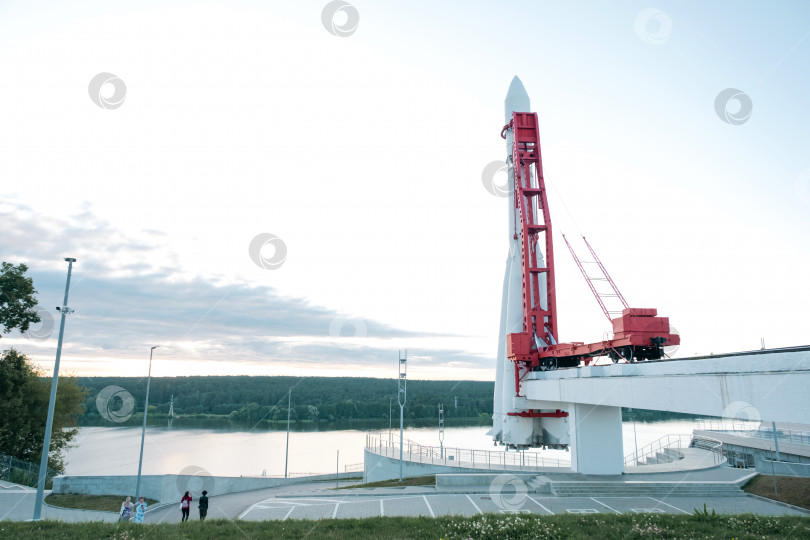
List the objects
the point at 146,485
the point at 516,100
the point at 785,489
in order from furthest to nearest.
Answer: the point at 516,100 → the point at 146,485 → the point at 785,489

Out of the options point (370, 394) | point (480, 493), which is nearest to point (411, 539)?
point (480, 493)

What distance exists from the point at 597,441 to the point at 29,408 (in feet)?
120

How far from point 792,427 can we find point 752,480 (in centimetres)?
2683

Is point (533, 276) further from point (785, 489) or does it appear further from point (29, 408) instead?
point (29, 408)

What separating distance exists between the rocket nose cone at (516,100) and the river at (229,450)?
2956 cm

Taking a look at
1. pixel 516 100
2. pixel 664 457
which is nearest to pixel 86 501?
pixel 516 100

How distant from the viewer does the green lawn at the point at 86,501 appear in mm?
22580

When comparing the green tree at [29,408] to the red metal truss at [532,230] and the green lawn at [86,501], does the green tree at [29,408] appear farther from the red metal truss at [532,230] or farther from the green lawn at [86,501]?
the red metal truss at [532,230]

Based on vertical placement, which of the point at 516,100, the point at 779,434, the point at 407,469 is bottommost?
the point at 407,469

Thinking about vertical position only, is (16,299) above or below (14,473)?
above

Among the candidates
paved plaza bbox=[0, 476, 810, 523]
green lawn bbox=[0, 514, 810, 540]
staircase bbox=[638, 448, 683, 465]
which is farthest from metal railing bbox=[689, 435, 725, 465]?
green lawn bbox=[0, 514, 810, 540]
